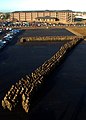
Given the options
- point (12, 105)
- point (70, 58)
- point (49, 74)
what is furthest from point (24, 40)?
point (12, 105)

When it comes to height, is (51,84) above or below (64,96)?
above

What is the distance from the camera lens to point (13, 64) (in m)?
58.7

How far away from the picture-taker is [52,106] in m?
36.8

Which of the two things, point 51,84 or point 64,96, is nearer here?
point 64,96

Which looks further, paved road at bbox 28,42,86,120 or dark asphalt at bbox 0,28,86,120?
dark asphalt at bbox 0,28,86,120

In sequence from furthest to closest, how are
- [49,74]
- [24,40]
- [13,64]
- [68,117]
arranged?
[24,40]
[13,64]
[49,74]
[68,117]

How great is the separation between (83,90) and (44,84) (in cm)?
667

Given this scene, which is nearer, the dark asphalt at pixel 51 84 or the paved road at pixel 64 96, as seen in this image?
the paved road at pixel 64 96

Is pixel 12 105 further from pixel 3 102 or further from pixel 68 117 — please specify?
pixel 68 117

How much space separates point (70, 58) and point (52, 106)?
95.4ft

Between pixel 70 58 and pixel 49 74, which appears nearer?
pixel 49 74

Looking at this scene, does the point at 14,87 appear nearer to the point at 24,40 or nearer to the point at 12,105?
A: the point at 12,105

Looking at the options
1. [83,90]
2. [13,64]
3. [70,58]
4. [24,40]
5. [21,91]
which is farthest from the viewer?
[24,40]

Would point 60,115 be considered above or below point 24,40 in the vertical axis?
below
